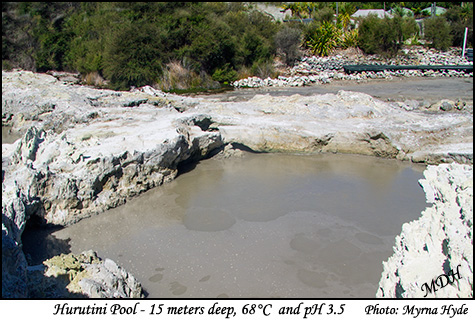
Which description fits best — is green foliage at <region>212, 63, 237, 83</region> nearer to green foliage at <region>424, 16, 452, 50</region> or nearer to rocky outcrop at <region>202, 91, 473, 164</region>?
rocky outcrop at <region>202, 91, 473, 164</region>

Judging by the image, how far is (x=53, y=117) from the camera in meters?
11.8

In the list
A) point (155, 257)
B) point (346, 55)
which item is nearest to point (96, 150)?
point (155, 257)

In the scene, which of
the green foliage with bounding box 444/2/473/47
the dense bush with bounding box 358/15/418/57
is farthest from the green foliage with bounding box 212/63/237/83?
the green foliage with bounding box 444/2/473/47

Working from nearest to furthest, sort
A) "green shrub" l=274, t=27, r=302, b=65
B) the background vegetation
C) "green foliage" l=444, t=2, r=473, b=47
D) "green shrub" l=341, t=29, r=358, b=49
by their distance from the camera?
the background vegetation, "green shrub" l=274, t=27, r=302, b=65, "green shrub" l=341, t=29, r=358, b=49, "green foliage" l=444, t=2, r=473, b=47

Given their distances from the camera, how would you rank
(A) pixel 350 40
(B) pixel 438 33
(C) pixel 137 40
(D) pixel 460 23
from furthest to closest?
1. (D) pixel 460 23
2. (B) pixel 438 33
3. (A) pixel 350 40
4. (C) pixel 137 40

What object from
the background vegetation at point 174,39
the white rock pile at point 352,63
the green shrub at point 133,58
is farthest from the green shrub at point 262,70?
the green shrub at point 133,58

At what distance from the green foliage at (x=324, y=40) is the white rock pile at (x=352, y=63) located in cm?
89

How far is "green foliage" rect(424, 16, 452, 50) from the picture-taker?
87.5 feet

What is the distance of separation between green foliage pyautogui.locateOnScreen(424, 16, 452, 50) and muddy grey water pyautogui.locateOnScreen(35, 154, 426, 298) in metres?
21.1

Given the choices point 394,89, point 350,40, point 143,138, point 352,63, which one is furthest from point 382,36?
point 143,138

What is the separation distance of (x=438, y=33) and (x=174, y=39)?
17.8 metres

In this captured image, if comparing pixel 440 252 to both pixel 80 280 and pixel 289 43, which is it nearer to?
pixel 80 280

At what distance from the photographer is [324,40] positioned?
25.8 m

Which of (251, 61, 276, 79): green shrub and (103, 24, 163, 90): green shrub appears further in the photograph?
(251, 61, 276, 79): green shrub
